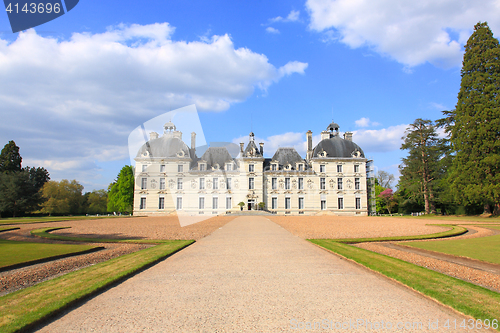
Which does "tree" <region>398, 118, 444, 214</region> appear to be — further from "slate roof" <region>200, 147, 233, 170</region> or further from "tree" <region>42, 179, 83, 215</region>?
"tree" <region>42, 179, 83, 215</region>

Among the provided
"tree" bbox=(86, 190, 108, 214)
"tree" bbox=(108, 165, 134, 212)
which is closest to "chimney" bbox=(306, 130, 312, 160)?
"tree" bbox=(108, 165, 134, 212)

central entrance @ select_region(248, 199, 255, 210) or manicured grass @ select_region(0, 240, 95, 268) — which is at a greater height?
central entrance @ select_region(248, 199, 255, 210)

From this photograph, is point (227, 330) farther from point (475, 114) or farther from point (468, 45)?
point (468, 45)

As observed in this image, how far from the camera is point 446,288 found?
5410 mm

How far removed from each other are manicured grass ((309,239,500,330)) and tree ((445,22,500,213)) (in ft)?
100.0

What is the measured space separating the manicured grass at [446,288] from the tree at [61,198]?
5649 cm

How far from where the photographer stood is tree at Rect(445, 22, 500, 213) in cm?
3109

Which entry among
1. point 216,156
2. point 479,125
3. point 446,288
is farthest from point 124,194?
point 446,288

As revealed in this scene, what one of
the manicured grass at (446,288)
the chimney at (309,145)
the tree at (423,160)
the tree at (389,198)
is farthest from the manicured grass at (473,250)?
the tree at (389,198)

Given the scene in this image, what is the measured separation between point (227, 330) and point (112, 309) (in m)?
1.95

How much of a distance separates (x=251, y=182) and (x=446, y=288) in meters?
44.0

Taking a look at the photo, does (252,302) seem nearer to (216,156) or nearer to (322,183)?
(322,183)

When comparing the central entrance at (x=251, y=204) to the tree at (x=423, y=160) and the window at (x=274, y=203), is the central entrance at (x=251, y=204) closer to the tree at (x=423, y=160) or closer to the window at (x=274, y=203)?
the window at (x=274, y=203)

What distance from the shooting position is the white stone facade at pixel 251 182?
4928 centimetres
